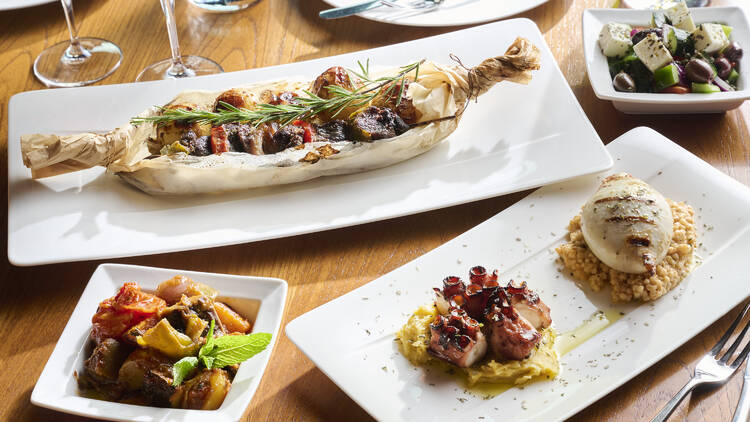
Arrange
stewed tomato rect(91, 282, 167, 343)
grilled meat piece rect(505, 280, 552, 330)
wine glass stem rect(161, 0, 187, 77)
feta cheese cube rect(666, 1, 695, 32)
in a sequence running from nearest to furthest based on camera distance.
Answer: stewed tomato rect(91, 282, 167, 343), grilled meat piece rect(505, 280, 552, 330), wine glass stem rect(161, 0, 187, 77), feta cheese cube rect(666, 1, 695, 32)

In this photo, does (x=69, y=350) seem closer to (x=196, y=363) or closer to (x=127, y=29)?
(x=196, y=363)

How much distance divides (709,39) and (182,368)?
194cm

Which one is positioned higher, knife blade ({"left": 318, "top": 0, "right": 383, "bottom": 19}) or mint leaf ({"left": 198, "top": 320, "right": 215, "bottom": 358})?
knife blade ({"left": 318, "top": 0, "right": 383, "bottom": 19})

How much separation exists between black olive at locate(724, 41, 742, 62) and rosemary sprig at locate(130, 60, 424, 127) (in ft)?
3.51

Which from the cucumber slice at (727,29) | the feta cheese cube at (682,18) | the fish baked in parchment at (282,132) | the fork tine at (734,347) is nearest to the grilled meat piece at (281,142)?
the fish baked in parchment at (282,132)

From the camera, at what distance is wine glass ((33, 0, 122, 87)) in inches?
101

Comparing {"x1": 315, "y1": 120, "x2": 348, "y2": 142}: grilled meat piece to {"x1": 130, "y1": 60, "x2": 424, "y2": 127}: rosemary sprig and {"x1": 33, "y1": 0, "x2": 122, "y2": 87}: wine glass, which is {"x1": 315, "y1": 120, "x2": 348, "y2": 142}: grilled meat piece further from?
{"x1": 33, "y1": 0, "x2": 122, "y2": 87}: wine glass

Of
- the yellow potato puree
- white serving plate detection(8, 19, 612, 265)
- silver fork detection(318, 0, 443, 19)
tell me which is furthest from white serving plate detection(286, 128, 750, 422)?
silver fork detection(318, 0, 443, 19)

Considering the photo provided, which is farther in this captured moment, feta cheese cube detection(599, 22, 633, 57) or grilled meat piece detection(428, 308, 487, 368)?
feta cheese cube detection(599, 22, 633, 57)

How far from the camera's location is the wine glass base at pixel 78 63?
8.40ft

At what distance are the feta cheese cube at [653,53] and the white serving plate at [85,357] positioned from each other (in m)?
1.41

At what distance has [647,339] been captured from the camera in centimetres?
171

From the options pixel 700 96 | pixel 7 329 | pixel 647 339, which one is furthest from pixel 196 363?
pixel 700 96

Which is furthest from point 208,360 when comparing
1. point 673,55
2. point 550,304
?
point 673,55
